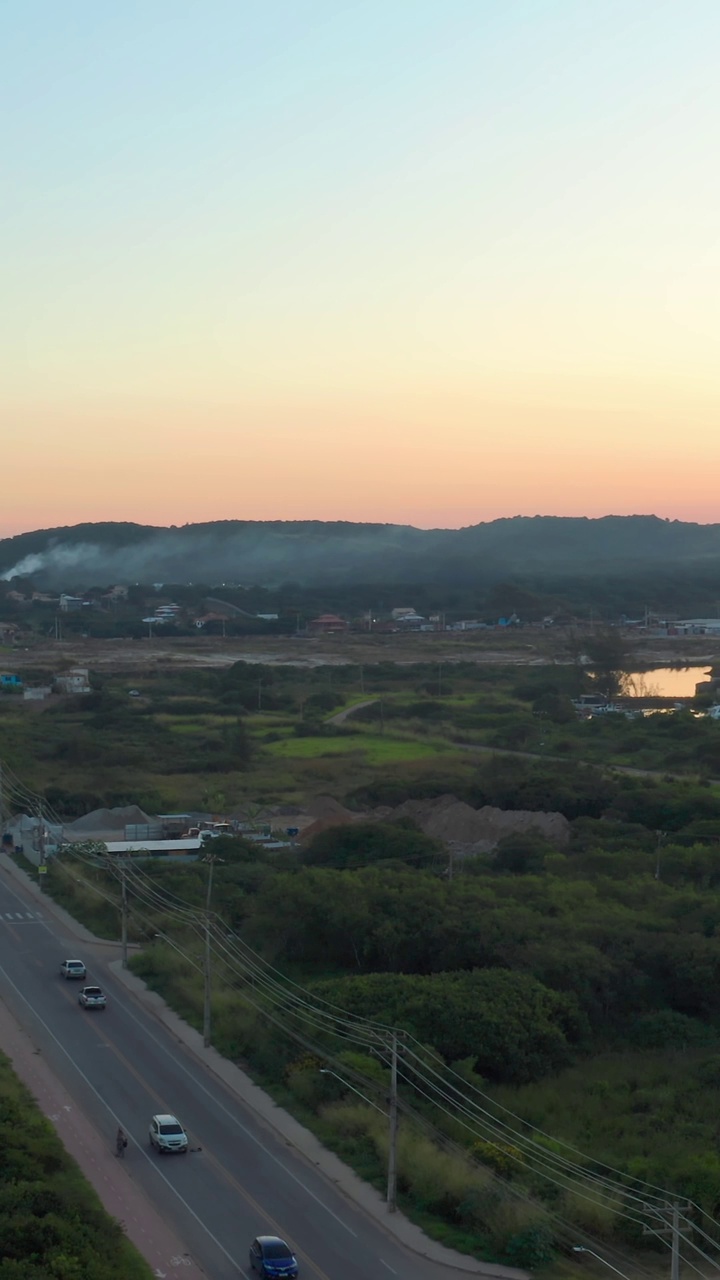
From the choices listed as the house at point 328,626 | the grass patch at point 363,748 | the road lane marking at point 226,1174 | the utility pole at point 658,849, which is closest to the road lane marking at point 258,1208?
the road lane marking at point 226,1174

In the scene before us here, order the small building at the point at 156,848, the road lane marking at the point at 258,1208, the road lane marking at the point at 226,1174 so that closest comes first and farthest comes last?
the road lane marking at the point at 258,1208, the road lane marking at the point at 226,1174, the small building at the point at 156,848

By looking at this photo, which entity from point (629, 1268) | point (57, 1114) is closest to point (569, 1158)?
point (629, 1268)

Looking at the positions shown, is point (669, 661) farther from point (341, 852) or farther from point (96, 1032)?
point (96, 1032)

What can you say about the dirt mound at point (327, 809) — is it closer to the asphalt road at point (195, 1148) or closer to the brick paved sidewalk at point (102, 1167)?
the asphalt road at point (195, 1148)

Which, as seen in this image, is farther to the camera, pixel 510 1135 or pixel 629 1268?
pixel 510 1135

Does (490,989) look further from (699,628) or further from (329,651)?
(699,628)

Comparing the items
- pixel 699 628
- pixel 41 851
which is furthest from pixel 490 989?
pixel 699 628

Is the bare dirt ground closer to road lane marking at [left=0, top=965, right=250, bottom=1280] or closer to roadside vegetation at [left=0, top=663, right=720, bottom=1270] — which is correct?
roadside vegetation at [left=0, top=663, right=720, bottom=1270]
